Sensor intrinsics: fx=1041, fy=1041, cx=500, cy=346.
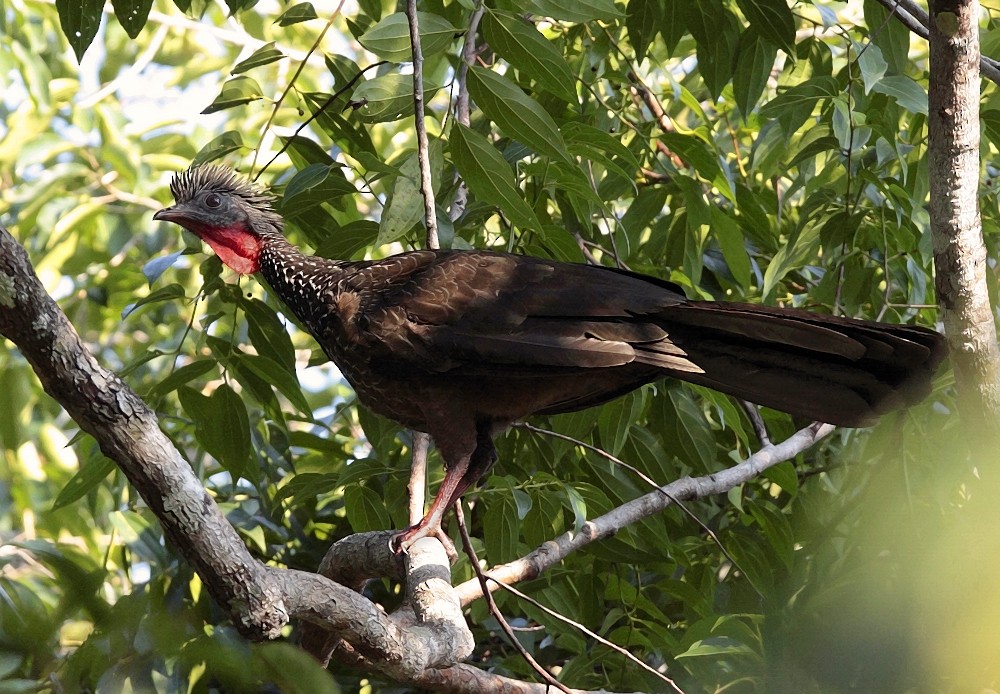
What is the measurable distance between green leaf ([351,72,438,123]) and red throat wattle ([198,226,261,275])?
2.55 feet

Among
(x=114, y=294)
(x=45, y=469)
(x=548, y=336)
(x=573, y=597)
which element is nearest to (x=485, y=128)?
(x=548, y=336)

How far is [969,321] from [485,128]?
5.42 ft

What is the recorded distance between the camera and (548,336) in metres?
2.80

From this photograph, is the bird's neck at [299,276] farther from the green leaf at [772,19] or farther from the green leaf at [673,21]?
the green leaf at [772,19]

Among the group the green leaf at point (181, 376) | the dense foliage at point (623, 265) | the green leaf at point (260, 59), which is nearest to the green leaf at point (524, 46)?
the dense foliage at point (623, 265)

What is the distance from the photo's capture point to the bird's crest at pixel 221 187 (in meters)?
3.46

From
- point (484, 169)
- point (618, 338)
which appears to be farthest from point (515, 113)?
point (618, 338)

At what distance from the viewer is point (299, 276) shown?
315cm

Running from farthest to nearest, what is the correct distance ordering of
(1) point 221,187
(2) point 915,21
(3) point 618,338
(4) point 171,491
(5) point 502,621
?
(1) point 221,187, (2) point 915,21, (3) point 618,338, (5) point 502,621, (4) point 171,491

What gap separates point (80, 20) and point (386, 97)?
2.63ft

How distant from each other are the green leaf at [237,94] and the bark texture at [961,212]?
6.07ft

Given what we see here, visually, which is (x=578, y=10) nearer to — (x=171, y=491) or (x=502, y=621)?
(x=502, y=621)

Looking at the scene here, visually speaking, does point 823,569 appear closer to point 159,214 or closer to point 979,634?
point 979,634

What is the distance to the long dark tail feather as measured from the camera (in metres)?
2.61
